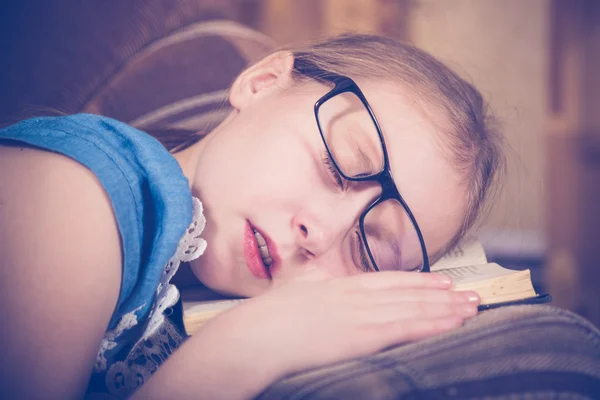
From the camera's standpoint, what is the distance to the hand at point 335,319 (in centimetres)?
50

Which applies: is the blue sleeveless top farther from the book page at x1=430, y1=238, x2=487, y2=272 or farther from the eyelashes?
the book page at x1=430, y1=238, x2=487, y2=272

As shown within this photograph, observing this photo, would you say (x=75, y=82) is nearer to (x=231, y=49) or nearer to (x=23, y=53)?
(x=23, y=53)

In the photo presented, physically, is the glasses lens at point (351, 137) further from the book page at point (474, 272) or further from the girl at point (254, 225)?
the book page at point (474, 272)

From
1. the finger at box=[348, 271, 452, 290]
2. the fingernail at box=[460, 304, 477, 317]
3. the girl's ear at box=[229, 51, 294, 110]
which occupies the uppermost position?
the girl's ear at box=[229, 51, 294, 110]

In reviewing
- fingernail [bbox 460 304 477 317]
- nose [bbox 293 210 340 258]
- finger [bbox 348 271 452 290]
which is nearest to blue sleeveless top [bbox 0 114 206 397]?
nose [bbox 293 210 340 258]

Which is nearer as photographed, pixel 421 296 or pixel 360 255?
pixel 421 296

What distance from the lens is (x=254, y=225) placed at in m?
0.70

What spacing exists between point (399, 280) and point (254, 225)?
0.76 ft

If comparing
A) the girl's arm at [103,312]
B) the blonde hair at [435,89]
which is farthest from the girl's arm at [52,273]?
the blonde hair at [435,89]

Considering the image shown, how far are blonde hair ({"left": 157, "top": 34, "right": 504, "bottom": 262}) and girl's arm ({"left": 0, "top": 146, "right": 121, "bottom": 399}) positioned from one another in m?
0.38

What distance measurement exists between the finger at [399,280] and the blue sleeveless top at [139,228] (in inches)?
9.4

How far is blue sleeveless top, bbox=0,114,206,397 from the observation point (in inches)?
24.2

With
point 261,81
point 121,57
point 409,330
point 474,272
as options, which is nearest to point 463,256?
point 474,272

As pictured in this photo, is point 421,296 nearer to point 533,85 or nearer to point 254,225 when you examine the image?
point 254,225
